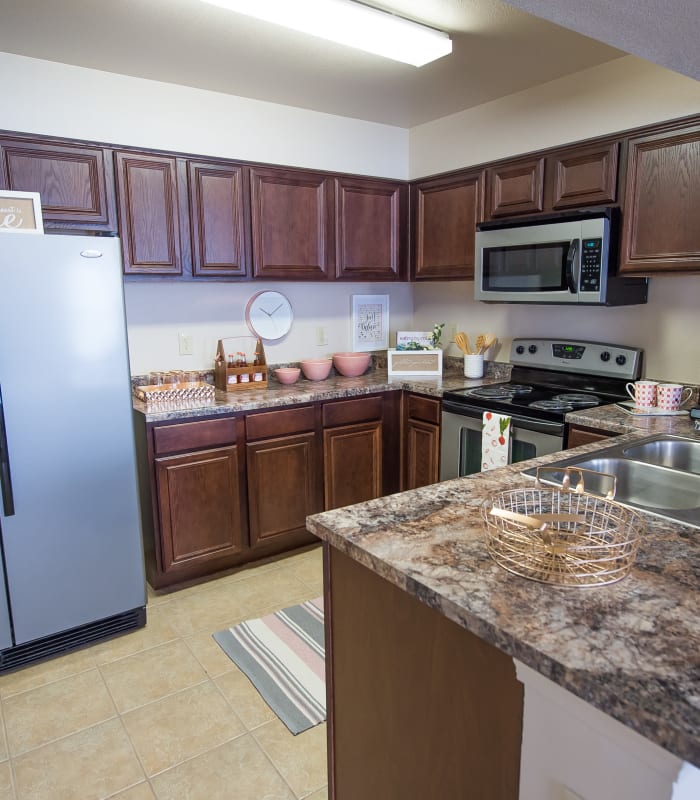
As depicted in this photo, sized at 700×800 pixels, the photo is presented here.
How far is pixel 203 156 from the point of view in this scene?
9.45 feet

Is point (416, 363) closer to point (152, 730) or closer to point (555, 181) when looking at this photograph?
point (555, 181)

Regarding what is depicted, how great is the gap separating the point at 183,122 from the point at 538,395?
7.44 ft

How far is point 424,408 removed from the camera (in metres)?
3.30

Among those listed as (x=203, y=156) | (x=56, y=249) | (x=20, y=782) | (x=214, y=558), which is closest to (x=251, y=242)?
(x=203, y=156)

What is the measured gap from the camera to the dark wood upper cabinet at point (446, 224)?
10.7ft

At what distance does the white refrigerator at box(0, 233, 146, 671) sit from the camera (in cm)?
211

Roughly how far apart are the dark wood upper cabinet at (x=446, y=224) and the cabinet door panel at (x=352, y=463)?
999 mm

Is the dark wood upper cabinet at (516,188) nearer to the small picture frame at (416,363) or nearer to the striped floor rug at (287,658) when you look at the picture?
the small picture frame at (416,363)

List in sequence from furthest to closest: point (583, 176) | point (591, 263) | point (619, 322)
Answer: point (619, 322)
point (583, 176)
point (591, 263)

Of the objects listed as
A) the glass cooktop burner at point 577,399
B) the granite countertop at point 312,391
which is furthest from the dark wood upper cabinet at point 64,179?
the glass cooktop burner at point 577,399

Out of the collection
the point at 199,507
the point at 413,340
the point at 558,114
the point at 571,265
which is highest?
the point at 558,114

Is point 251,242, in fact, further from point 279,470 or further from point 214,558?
point 214,558

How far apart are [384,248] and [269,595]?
2081mm

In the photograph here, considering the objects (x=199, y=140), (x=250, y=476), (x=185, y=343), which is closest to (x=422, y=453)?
(x=250, y=476)
